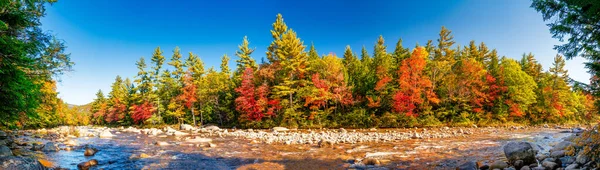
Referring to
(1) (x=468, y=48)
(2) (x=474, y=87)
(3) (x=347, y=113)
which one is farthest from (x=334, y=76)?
(1) (x=468, y=48)

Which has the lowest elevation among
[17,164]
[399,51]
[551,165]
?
[551,165]

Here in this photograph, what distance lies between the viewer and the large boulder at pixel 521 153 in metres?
7.42

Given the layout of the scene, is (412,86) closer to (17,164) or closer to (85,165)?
(85,165)

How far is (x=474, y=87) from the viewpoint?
2730 cm

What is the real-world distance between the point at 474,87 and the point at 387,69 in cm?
910

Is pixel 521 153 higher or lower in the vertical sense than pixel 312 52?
lower

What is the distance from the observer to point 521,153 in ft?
24.6

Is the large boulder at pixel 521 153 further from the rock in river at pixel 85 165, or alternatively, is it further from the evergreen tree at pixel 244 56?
the evergreen tree at pixel 244 56

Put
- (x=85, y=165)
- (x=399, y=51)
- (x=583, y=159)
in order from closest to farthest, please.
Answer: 1. (x=583, y=159)
2. (x=85, y=165)
3. (x=399, y=51)

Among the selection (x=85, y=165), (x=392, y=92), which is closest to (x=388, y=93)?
(x=392, y=92)

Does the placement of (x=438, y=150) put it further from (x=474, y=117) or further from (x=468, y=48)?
(x=468, y=48)

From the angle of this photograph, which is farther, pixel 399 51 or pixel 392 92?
pixel 399 51

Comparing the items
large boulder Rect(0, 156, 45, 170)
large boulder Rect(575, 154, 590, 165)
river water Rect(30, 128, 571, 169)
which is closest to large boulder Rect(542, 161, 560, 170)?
large boulder Rect(575, 154, 590, 165)

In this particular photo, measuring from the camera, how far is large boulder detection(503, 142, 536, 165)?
7422 mm
